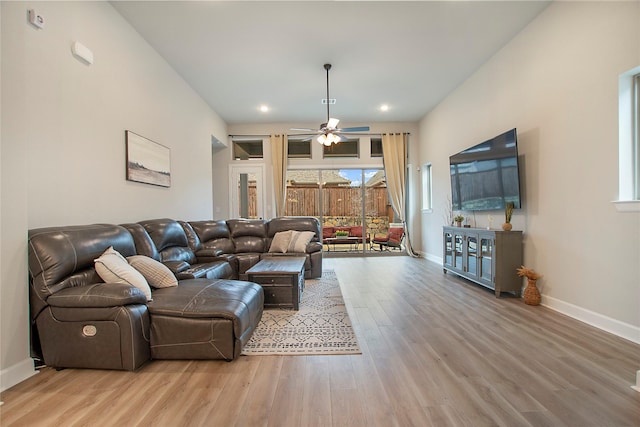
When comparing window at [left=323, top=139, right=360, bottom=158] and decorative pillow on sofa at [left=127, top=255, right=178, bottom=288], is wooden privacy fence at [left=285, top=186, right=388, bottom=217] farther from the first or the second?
decorative pillow on sofa at [left=127, top=255, right=178, bottom=288]

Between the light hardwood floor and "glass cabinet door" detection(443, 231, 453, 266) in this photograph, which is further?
"glass cabinet door" detection(443, 231, 453, 266)

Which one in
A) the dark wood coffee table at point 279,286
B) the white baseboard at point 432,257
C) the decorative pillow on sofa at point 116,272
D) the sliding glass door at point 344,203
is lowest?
the white baseboard at point 432,257

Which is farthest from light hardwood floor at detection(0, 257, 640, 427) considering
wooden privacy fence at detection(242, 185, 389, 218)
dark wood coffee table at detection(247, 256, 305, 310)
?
wooden privacy fence at detection(242, 185, 389, 218)

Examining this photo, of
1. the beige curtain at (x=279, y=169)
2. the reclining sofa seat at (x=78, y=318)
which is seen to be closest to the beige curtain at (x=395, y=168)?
the beige curtain at (x=279, y=169)

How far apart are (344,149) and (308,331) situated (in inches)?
214

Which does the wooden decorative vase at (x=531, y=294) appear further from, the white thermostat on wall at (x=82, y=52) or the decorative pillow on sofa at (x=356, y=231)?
the white thermostat on wall at (x=82, y=52)

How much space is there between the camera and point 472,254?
3.90 m

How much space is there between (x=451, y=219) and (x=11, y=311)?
577 cm

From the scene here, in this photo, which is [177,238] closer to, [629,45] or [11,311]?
[11,311]

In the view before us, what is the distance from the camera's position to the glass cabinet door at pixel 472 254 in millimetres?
3793

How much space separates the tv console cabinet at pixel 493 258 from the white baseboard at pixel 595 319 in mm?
402

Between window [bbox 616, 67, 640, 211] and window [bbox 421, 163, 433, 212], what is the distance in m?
4.22

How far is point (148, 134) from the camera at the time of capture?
360cm

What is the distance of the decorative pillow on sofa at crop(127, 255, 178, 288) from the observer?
2387mm
